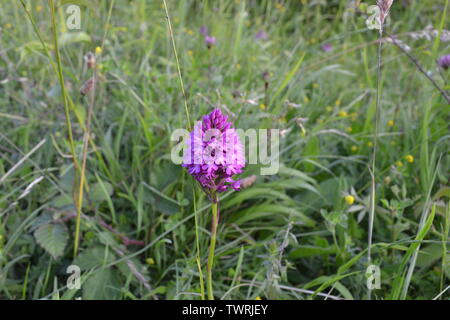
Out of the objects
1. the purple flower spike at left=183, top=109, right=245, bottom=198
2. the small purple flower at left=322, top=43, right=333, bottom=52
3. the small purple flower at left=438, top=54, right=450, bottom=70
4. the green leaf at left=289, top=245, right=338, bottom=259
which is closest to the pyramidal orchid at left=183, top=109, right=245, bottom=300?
the purple flower spike at left=183, top=109, right=245, bottom=198

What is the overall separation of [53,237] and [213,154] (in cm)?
72

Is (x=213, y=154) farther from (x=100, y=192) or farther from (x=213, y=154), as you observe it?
(x=100, y=192)

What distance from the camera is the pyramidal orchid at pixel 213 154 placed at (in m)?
0.95

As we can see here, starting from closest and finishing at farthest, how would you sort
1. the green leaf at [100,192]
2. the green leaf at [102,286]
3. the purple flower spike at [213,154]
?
the purple flower spike at [213,154] → the green leaf at [102,286] → the green leaf at [100,192]

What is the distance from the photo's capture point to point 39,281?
1363 mm

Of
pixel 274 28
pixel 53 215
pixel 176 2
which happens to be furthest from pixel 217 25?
pixel 53 215

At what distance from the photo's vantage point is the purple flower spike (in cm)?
95

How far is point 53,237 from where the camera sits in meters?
1.40

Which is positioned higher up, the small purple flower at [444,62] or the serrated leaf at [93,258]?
the small purple flower at [444,62]

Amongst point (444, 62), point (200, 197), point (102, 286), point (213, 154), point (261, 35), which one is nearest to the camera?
point (213, 154)

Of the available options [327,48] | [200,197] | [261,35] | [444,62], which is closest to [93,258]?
[200,197]

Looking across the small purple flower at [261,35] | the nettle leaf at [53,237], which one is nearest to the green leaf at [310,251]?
the nettle leaf at [53,237]

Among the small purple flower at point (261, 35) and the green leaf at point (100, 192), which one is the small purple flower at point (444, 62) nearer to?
the small purple flower at point (261, 35)

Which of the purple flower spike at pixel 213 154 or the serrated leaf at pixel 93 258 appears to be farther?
the serrated leaf at pixel 93 258
